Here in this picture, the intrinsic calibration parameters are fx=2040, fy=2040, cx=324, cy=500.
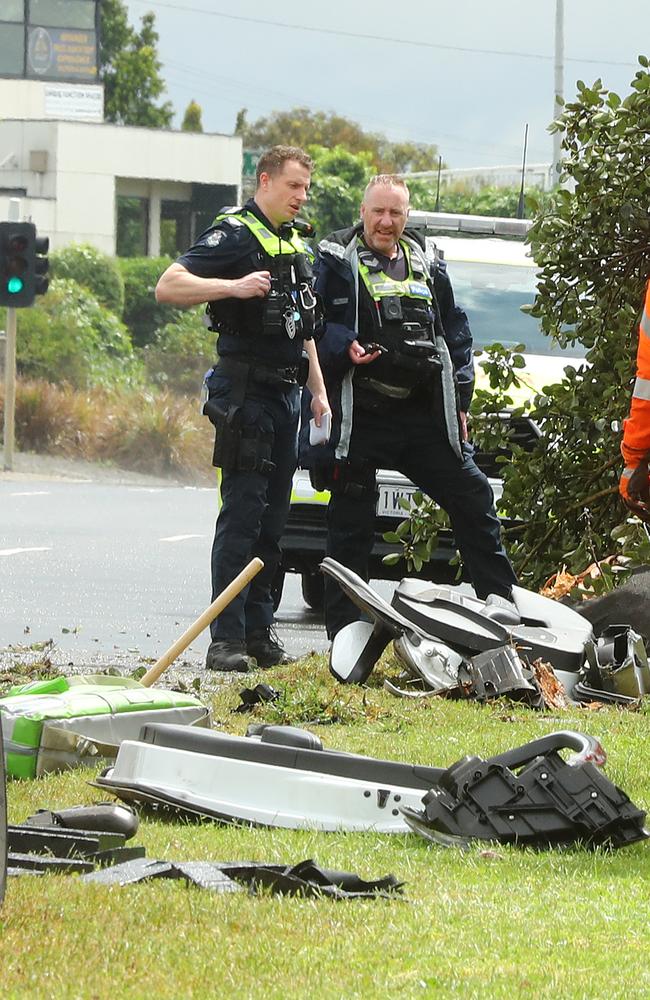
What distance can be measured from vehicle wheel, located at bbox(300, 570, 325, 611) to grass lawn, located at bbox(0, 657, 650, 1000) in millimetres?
7230

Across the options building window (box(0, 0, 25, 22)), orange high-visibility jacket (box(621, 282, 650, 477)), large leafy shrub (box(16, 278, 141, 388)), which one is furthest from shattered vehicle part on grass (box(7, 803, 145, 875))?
building window (box(0, 0, 25, 22))

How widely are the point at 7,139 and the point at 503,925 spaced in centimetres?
5446

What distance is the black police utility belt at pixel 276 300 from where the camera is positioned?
8.48 m

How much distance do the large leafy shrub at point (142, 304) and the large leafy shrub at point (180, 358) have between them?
19.7 ft

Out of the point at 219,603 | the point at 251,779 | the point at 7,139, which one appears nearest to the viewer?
the point at 251,779

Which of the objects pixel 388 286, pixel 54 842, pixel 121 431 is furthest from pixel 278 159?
pixel 121 431

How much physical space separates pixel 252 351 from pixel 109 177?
161 feet

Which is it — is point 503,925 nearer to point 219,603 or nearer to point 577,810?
point 577,810

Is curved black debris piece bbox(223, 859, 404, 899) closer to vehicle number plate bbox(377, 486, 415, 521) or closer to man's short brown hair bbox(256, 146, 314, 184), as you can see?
man's short brown hair bbox(256, 146, 314, 184)

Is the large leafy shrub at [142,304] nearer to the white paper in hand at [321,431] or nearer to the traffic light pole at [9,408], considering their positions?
the traffic light pole at [9,408]

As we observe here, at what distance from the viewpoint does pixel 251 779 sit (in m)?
5.00

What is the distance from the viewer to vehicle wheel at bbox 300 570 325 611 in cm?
1236

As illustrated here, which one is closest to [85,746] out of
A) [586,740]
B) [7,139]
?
[586,740]

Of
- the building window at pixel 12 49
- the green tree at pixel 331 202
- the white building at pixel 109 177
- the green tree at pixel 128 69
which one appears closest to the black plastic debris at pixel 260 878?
the white building at pixel 109 177
